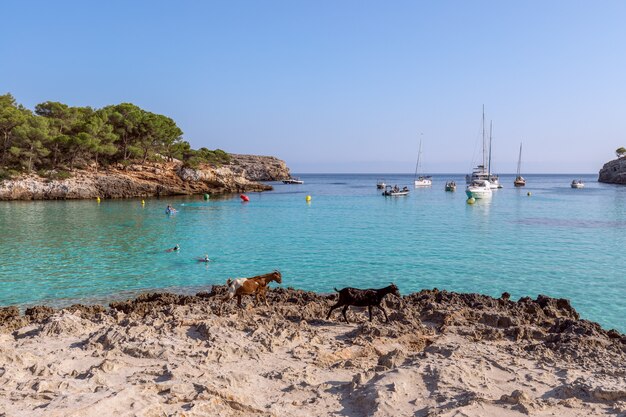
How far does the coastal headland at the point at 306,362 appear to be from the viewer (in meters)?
6.65

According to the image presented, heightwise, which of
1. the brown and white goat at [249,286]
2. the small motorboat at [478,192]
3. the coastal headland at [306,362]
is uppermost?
the small motorboat at [478,192]

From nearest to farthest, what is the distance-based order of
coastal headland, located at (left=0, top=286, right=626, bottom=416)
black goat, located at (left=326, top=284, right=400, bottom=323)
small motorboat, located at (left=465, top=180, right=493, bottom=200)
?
coastal headland, located at (left=0, top=286, right=626, bottom=416)
black goat, located at (left=326, top=284, right=400, bottom=323)
small motorboat, located at (left=465, top=180, right=493, bottom=200)

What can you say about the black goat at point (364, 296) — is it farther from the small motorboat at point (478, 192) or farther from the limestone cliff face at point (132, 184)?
the limestone cliff face at point (132, 184)

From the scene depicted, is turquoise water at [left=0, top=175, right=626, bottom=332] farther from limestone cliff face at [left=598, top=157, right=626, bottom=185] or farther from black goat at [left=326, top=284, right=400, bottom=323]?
limestone cliff face at [left=598, top=157, right=626, bottom=185]

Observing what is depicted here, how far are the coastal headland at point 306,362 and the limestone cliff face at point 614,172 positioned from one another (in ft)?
453

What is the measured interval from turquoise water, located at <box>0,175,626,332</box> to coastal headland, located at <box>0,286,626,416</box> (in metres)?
4.60

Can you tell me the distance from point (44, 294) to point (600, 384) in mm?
16008

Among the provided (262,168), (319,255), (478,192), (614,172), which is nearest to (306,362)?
(319,255)

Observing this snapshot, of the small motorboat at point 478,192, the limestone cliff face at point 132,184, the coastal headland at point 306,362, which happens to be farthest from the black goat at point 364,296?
the limestone cliff face at point 132,184

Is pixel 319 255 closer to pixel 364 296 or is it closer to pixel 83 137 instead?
pixel 364 296

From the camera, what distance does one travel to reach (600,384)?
734cm

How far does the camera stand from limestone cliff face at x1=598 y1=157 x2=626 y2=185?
125062mm

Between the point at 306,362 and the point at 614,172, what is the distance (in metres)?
153

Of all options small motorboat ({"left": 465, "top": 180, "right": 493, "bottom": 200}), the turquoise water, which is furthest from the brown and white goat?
small motorboat ({"left": 465, "top": 180, "right": 493, "bottom": 200})
